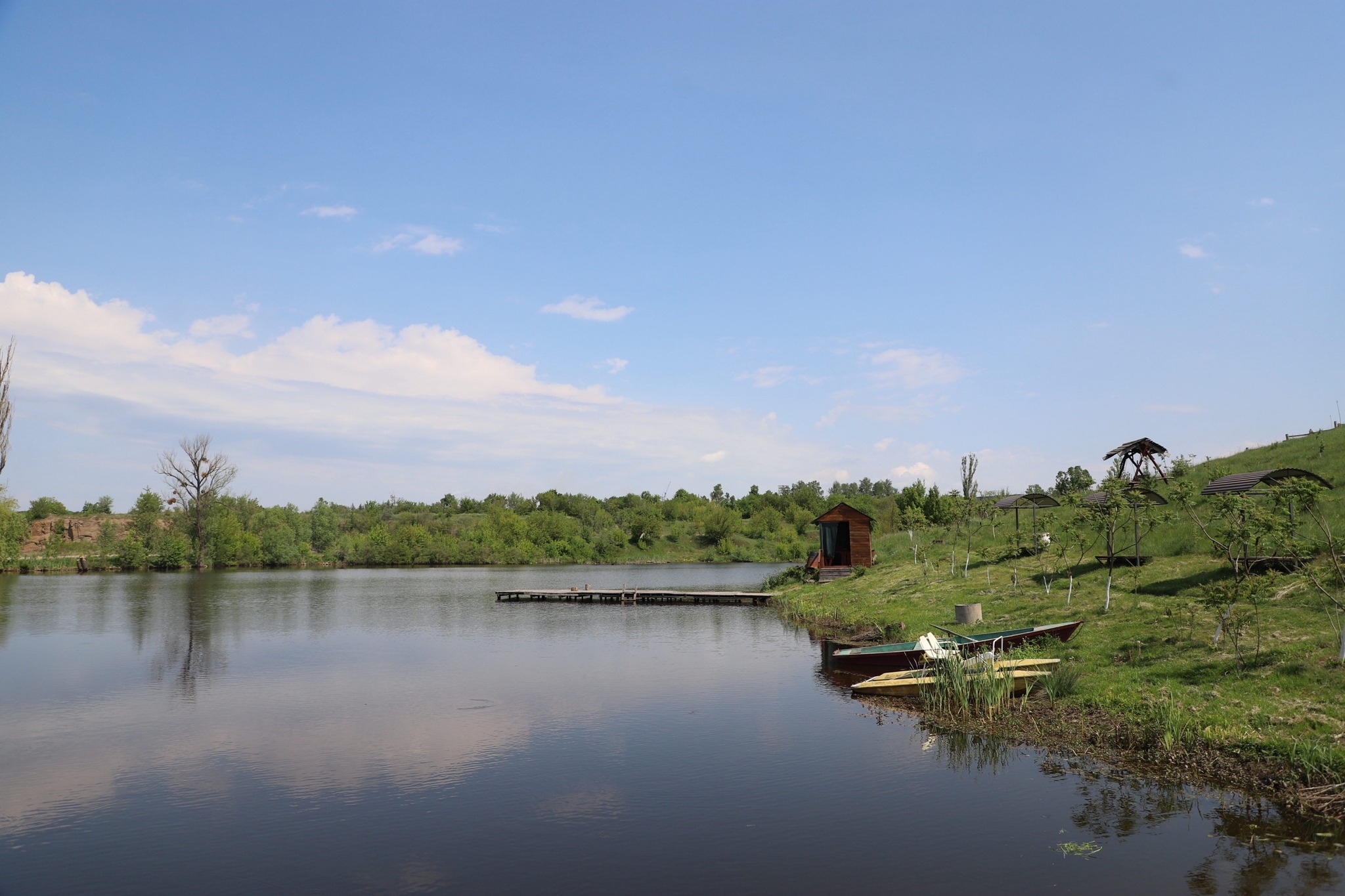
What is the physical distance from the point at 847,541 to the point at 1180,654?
123ft

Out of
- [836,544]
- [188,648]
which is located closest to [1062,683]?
[188,648]

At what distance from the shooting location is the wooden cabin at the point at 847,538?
184 feet

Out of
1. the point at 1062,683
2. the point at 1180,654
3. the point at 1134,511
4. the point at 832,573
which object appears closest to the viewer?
the point at 1180,654

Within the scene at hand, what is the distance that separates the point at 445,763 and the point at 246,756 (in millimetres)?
4888

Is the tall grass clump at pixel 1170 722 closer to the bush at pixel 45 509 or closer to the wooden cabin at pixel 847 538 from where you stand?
the wooden cabin at pixel 847 538

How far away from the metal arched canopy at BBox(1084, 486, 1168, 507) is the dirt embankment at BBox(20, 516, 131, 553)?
12507 cm

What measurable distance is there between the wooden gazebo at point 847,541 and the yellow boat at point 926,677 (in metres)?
31.6

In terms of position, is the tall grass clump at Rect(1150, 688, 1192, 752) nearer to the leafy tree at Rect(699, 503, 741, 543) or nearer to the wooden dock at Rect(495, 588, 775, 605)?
the wooden dock at Rect(495, 588, 775, 605)

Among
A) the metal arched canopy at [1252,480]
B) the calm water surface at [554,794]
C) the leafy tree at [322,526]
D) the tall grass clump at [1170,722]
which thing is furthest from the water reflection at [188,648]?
the leafy tree at [322,526]

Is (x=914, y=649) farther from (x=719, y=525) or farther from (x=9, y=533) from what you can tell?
(x=719, y=525)

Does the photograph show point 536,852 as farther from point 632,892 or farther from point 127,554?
point 127,554

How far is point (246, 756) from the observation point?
1883 cm

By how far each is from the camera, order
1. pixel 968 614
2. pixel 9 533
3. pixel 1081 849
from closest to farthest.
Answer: pixel 1081 849, pixel 968 614, pixel 9 533

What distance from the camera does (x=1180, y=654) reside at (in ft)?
63.5
